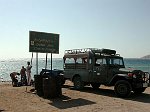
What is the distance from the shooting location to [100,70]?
56.2 ft

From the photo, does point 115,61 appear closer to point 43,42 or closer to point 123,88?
point 123,88

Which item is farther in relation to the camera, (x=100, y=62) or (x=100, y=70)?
(x=100, y=62)

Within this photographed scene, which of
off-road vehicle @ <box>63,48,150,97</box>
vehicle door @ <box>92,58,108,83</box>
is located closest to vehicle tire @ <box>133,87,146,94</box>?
off-road vehicle @ <box>63,48,150,97</box>

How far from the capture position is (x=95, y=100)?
1440 centimetres

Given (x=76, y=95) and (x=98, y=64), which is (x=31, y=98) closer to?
(x=76, y=95)

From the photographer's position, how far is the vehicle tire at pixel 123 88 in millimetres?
15422

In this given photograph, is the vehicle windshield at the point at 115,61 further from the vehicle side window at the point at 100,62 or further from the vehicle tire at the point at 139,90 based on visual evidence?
the vehicle tire at the point at 139,90

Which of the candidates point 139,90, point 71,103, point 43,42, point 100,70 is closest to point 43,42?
point 43,42

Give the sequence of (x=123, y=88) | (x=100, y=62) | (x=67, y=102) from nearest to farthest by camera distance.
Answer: (x=67, y=102) < (x=123, y=88) < (x=100, y=62)

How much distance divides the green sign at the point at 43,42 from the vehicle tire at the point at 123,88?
13.9ft

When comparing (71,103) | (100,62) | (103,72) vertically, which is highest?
(100,62)

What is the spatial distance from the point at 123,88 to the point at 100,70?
210 cm

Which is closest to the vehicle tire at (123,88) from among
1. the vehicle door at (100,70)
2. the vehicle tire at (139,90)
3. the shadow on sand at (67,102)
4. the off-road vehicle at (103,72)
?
the off-road vehicle at (103,72)

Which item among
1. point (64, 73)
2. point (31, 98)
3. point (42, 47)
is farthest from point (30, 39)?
point (64, 73)
